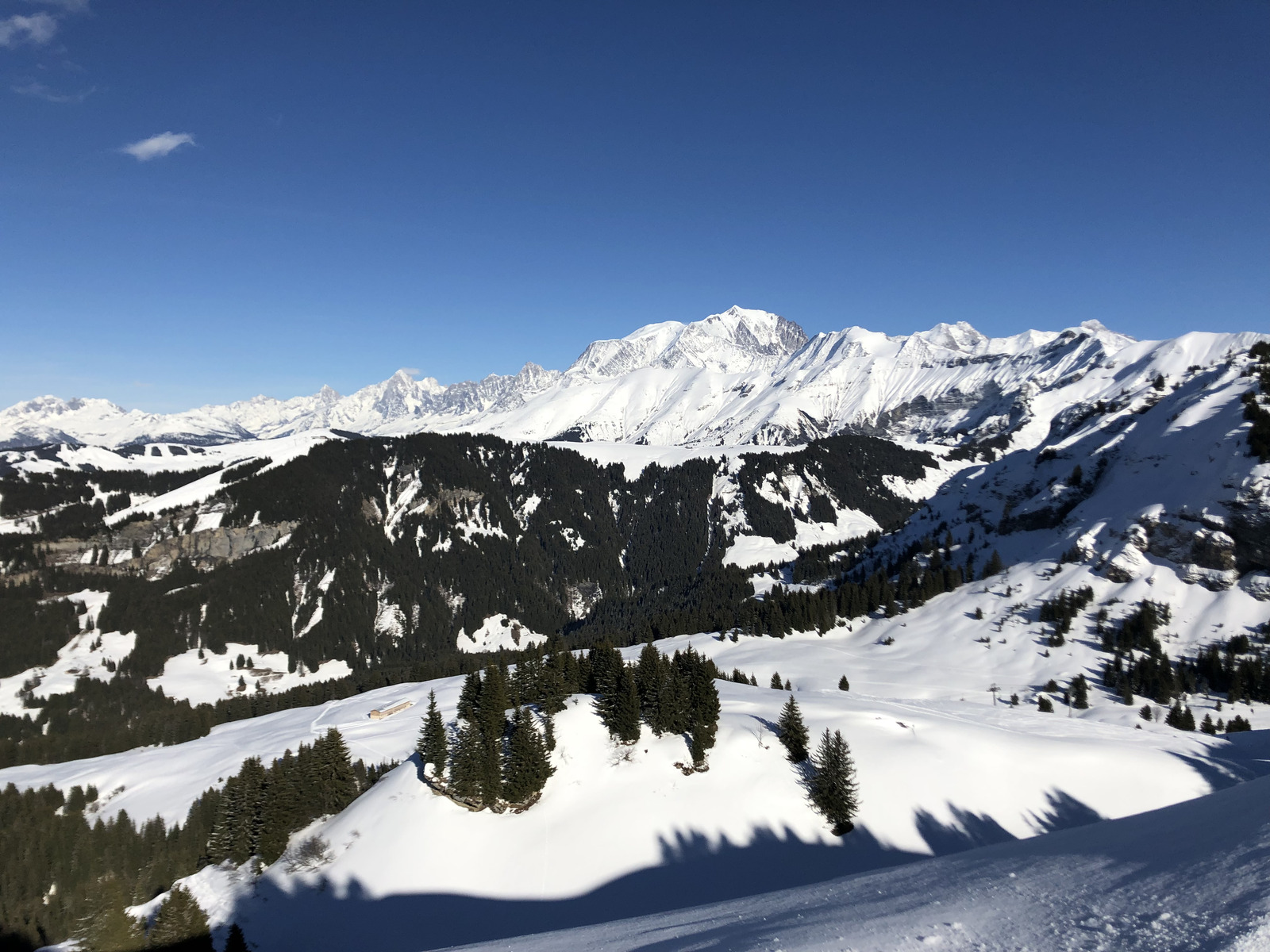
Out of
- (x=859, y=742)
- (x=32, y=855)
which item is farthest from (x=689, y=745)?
(x=32, y=855)

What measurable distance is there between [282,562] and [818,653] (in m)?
171

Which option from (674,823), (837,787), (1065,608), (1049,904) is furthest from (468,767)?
(1065,608)

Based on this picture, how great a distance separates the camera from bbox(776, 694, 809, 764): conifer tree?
166ft

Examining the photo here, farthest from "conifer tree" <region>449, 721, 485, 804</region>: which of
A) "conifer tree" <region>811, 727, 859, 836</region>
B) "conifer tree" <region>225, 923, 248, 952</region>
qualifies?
"conifer tree" <region>811, 727, 859, 836</region>

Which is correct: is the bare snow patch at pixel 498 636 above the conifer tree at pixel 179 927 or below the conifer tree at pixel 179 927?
above

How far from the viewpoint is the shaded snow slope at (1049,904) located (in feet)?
41.3

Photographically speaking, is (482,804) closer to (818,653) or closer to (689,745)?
(689,745)

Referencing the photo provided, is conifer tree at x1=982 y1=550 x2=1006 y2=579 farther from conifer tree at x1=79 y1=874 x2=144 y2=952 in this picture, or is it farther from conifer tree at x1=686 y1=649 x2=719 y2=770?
conifer tree at x1=79 y1=874 x2=144 y2=952

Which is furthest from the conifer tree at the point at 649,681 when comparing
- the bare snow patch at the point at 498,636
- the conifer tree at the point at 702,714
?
the bare snow patch at the point at 498,636

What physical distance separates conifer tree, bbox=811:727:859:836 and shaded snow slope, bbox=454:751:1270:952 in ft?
71.8

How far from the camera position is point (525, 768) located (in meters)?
47.0

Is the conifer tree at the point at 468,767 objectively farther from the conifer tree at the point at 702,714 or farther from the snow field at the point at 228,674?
the snow field at the point at 228,674

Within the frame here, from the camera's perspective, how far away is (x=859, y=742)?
52.7 m

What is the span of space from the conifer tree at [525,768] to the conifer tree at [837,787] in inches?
873
